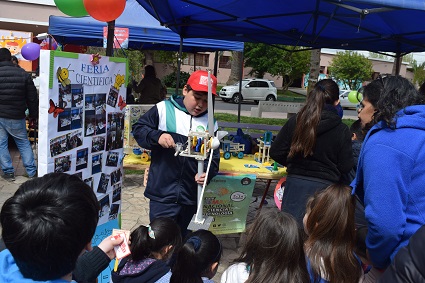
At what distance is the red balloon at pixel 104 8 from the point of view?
3.04 metres

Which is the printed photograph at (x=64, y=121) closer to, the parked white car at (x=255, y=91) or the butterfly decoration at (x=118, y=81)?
the butterfly decoration at (x=118, y=81)

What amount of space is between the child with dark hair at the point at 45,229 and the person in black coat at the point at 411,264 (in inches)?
34.0

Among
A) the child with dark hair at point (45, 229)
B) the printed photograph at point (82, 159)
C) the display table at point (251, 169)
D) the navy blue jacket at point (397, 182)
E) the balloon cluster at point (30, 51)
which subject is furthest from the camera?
the balloon cluster at point (30, 51)

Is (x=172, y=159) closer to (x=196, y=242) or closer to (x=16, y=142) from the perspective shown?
(x=196, y=242)

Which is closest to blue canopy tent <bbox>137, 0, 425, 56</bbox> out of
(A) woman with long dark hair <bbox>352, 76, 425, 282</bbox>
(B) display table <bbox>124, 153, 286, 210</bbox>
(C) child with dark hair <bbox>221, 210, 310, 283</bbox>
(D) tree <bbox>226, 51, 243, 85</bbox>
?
(B) display table <bbox>124, 153, 286, 210</bbox>

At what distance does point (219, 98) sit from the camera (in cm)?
2547

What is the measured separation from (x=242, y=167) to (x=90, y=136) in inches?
69.1

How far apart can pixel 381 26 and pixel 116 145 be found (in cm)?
377

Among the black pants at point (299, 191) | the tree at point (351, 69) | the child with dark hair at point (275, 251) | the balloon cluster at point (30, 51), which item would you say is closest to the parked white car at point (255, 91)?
the tree at point (351, 69)

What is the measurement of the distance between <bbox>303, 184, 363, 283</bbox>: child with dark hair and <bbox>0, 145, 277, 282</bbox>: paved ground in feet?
4.89

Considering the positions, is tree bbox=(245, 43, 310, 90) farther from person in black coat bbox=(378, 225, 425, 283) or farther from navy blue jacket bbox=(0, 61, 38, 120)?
person in black coat bbox=(378, 225, 425, 283)

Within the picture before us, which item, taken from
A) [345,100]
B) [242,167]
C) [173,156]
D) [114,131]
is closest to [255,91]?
[345,100]

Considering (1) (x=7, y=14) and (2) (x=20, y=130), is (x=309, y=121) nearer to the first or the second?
(2) (x=20, y=130)

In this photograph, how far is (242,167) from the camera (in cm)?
401
